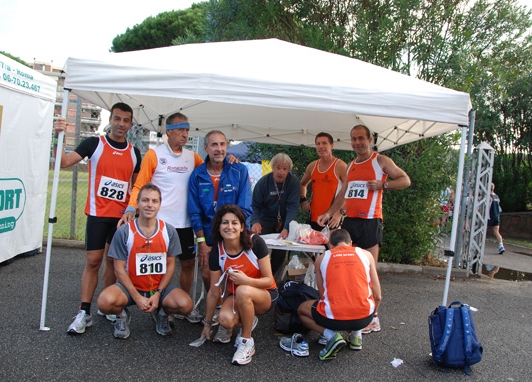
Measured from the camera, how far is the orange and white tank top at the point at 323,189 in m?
4.59

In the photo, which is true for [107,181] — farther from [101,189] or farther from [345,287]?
[345,287]

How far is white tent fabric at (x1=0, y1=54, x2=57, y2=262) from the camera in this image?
5.13 m

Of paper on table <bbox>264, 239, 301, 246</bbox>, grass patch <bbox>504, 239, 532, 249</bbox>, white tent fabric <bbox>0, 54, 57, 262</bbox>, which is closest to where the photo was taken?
paper on table <bbox>264, 239, 301, 246</bbox>

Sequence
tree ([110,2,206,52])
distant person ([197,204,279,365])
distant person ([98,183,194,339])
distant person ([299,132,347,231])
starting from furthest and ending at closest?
tree ([110,2,206,52]) → distant person ([299,132,347,231]) → distant person ([98,183,194,339]) → distant person ([197,204,279,365])

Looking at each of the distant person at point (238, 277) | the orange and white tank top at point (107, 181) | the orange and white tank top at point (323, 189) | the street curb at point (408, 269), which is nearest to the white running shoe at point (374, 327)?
the distant person at point (238, 277)

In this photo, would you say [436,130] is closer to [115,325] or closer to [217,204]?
[217,204]

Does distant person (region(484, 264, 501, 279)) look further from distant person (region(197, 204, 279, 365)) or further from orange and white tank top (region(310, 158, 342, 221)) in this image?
distant person (region(197, 204, 279, 365))

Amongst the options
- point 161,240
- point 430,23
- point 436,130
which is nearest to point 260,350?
point 161,240

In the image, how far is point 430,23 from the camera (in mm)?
6922

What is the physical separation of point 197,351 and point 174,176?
4.85 ft

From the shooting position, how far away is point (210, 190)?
3727 millimetres

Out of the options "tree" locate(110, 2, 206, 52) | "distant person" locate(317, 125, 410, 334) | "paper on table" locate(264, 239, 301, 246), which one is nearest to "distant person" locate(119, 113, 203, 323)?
"paper on table" locate(264, 239, 301, 246)

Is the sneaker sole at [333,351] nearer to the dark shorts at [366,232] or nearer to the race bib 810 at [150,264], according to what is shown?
the dark shorts at [366,232]

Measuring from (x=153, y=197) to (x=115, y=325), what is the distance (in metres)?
1.12
